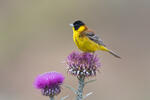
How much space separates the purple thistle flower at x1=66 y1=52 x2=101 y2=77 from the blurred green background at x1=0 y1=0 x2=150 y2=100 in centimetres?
714

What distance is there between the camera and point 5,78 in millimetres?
15453

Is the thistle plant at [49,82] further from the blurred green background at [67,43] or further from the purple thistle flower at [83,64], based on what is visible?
the blurred green background at [67,43]

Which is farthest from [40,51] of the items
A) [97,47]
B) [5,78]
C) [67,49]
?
[97,47]

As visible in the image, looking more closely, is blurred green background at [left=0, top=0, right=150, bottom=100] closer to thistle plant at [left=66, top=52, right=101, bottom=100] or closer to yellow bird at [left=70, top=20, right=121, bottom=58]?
yellow bird at [left=70, top=20, right=121, bottom=58]

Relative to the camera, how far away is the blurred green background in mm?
14664

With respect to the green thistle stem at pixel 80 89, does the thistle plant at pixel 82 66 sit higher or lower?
higher

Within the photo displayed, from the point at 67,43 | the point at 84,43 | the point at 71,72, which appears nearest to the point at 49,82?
the point at 71,72

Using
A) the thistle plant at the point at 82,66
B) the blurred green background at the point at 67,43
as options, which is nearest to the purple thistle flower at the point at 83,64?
the thistle plant at the point at 82,66

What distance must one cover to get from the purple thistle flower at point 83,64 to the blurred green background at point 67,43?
7141mm

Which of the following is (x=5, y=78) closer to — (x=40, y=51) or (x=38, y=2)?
(x=40, y=51)

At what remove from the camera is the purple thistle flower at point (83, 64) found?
20.0 ft

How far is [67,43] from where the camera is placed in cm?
1855

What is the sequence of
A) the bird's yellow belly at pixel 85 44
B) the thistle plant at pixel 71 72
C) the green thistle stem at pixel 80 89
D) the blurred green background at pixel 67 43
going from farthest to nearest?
the blurred green background at pixel 67 43 → the bird's yellow belly at pixel 85 44 → the thistle plant at pixel 71 72 → the green thistle stem at pixel 80 89

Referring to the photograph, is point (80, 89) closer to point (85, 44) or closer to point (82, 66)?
point (82, 66)
